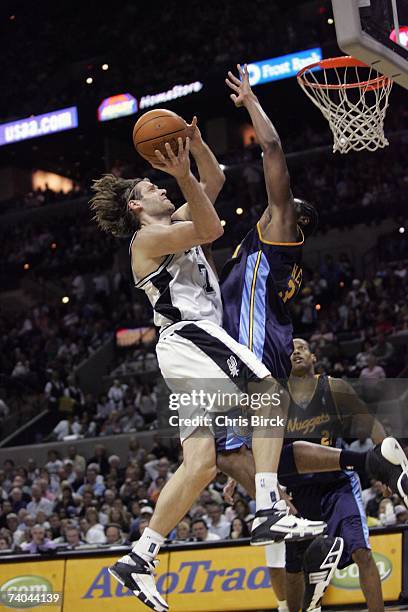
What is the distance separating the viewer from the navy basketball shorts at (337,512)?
21.2 feet

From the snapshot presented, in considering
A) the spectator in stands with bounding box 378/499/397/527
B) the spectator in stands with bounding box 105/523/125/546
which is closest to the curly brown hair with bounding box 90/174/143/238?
the spectator in stands with bounding box 378/499/397/527

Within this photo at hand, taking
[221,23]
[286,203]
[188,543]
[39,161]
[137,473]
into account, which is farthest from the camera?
[39,161]

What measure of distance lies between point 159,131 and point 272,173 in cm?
70

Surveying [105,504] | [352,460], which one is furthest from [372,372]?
[352,460]

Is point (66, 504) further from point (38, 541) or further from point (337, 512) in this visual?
point (337, 512)

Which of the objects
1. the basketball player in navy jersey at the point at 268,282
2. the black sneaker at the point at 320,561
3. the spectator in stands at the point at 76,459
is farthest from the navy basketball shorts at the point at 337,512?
the spectator in stands at the point at 76,459

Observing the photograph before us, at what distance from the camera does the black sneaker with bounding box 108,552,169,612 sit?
4836 millimetres

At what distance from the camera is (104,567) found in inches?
354

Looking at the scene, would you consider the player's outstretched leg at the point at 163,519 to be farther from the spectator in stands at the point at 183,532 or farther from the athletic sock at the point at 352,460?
the spectator in stands at the point at 183,532

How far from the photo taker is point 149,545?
489 cm

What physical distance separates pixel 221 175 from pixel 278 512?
2068 mm

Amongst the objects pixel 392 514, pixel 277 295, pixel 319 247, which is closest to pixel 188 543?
pixel 392 514

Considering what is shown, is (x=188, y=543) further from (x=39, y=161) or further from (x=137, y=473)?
(x=39, y=161)

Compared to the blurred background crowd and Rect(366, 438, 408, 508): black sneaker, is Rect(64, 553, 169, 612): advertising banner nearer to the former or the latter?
the blurred background crowd
